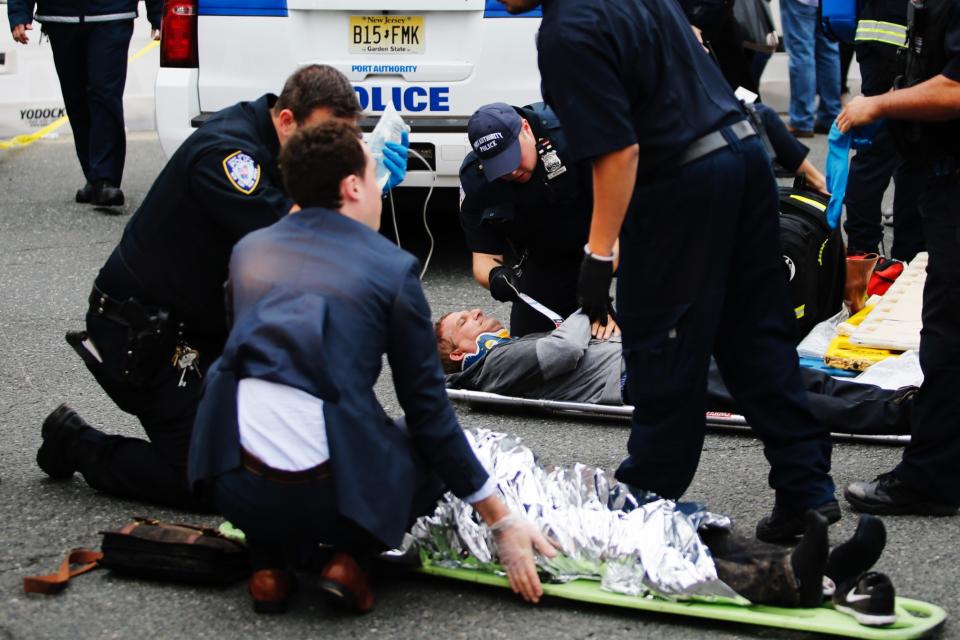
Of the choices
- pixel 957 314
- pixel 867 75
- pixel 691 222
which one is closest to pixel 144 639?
pixel 691 222

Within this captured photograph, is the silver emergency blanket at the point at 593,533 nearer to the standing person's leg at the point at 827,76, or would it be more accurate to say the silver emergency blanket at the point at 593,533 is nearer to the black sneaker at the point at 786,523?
the black sneaker at the point at 786,523

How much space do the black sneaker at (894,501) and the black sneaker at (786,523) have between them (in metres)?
0.21

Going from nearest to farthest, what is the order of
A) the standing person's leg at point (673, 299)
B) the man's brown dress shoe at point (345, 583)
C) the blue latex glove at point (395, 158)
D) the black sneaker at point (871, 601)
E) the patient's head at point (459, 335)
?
the black sneaker at point (871, 601) < the man's brown dress shoe at point (345, 583) < the standing person's leg at point (673, 299) < the blue latex glove at point (395, 158) < the patient's head at point (459, 335)

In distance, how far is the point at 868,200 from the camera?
6.41 meters

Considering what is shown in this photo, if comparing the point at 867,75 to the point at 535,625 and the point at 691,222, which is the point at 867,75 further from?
the point at 535,625

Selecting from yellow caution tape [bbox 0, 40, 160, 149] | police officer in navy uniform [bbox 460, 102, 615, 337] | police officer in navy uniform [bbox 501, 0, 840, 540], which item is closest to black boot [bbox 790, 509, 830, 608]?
police officer in navy uniform [bbox 501, 0, 840, 540]

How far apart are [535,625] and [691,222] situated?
3.30 feet

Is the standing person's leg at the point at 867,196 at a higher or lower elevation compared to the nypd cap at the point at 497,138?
lower

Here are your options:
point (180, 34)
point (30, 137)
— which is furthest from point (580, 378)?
point (30, 137)

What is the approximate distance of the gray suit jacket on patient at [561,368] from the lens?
4836 millimetres

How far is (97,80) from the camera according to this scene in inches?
318

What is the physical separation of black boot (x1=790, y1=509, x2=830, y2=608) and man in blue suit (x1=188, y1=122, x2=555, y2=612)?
0.55 m

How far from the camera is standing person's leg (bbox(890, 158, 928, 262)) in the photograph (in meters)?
6.06

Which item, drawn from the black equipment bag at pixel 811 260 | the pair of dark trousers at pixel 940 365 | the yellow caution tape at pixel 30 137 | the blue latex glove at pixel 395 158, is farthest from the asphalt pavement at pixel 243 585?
the yellow caution tape at pixel 30 137
